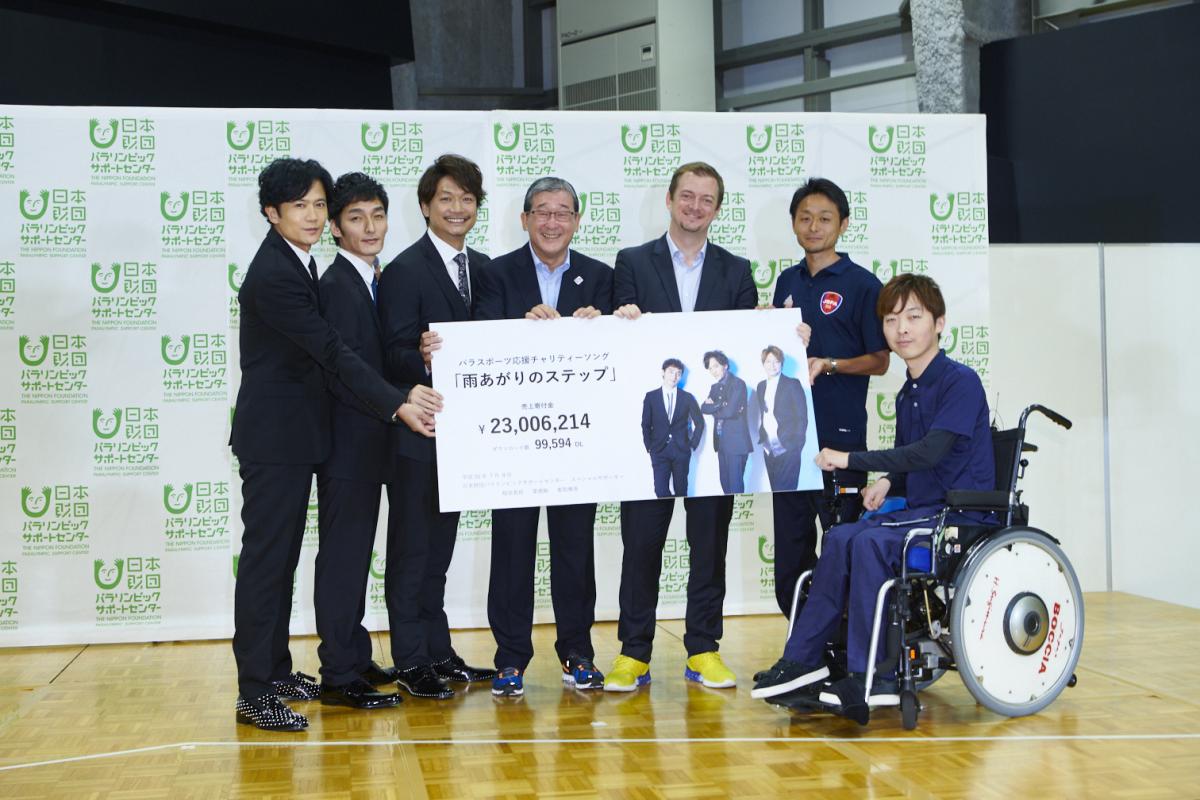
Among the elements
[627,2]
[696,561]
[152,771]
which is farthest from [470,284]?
[627,2]

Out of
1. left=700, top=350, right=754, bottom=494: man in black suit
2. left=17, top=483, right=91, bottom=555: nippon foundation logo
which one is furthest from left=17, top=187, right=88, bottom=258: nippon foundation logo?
left=700, top=350, right=754, bottom=494: man in black suit

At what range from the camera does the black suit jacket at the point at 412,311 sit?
3.87 metres

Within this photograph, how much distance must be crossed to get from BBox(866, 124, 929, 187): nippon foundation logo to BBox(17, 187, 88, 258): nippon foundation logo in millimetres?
3425

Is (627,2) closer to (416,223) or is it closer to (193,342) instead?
(416,223)

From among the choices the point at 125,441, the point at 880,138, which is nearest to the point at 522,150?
the point at 880,138

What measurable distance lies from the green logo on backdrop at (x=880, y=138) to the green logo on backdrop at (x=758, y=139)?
1.52 feet

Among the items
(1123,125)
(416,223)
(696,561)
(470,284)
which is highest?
(1123,125)

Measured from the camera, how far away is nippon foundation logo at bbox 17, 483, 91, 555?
195 inches

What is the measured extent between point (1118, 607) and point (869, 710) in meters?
2.54

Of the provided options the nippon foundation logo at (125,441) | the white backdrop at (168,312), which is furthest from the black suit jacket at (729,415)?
the nippon foundation logo at (125,441)

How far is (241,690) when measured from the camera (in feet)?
12.0

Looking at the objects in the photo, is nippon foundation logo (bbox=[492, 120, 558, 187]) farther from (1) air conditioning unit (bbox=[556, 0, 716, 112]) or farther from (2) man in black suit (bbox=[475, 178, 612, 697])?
(1) air conditioning unit (bbox=[556, 0, 716, 112])

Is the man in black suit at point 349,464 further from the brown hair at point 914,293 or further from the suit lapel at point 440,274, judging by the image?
the brown hair at point 914,293

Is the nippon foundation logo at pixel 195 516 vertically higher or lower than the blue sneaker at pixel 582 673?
higher
